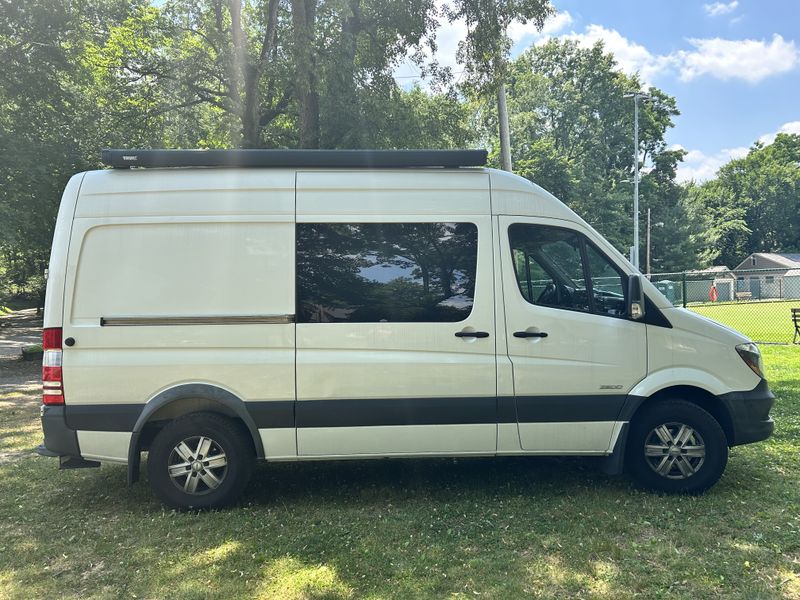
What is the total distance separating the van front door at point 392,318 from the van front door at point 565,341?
214 mm

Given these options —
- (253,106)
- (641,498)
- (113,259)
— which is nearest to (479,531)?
(641,498)

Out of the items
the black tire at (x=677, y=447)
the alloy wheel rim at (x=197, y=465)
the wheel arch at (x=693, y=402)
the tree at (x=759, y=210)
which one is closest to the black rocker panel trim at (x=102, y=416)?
the alloy wheel rim at (x=197, y=465)

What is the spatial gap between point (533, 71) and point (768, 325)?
37071 millimetres

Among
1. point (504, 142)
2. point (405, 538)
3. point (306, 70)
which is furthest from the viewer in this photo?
point (504, 142)

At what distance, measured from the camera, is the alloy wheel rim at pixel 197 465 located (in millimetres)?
4016

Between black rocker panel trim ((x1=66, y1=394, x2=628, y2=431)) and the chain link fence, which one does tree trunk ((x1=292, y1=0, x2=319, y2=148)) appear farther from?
black rocker panel trim ((x1=66, y1=394, x2=628, y2=431))

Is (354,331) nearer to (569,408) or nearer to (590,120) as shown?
(569,408)

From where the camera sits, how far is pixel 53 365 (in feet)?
12.7

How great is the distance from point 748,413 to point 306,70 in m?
9.44

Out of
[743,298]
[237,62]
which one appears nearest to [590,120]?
[743,298]

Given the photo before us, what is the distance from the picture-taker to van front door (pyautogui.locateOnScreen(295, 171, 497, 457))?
3.97 metres

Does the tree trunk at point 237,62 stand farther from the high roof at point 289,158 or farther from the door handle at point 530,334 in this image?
the door handle at point 530,334

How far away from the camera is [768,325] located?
17000 millimetres

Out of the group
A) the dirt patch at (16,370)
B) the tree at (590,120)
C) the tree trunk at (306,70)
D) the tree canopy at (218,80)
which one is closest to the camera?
the dirt patch at (16,370)
